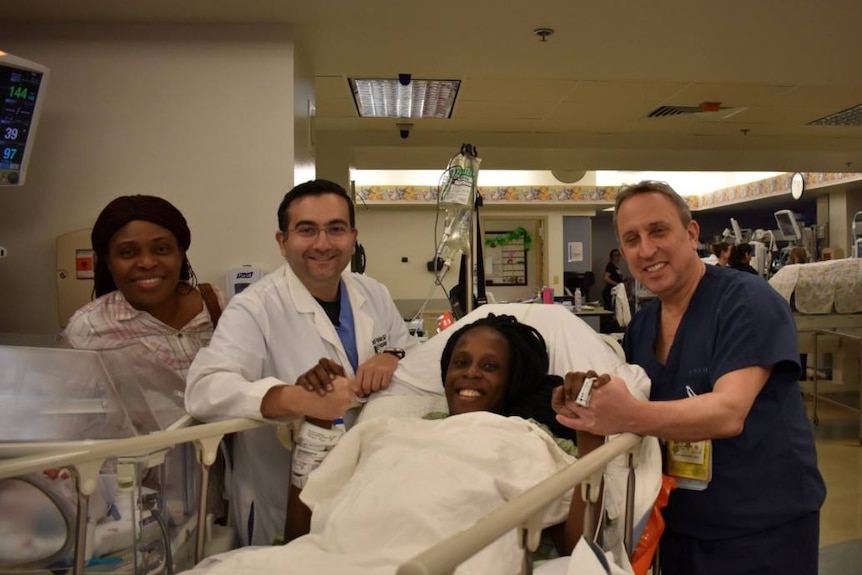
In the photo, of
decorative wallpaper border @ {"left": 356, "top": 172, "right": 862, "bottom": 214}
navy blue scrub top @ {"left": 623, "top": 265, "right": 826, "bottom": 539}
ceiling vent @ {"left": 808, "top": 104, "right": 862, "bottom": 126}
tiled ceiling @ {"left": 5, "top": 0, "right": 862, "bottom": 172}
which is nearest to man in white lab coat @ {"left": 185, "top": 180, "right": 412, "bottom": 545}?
navy blue scrub top @ {"left": 623, "top": 265, "right": 826, "bottom": 539}

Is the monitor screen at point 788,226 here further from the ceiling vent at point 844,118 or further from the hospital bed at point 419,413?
the hospital bed at point 419,413

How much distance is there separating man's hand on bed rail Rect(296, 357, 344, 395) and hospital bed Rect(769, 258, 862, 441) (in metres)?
5.12

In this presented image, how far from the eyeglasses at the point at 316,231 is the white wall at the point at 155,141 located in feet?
3.58

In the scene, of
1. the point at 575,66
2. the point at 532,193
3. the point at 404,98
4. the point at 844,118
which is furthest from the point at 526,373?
the point at 532,193

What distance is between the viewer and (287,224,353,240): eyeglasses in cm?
184

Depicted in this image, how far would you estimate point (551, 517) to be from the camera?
1.39m

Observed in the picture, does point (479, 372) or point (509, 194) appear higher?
point (509, 194)

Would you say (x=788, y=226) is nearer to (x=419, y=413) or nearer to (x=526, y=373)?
(x=526, y=373)

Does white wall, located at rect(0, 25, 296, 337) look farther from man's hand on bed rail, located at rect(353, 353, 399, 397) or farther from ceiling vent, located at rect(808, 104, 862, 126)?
ceiling vent, located at rect(808, 104, 862, 126)

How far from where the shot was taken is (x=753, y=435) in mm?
1542

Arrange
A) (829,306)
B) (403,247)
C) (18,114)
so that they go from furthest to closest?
(403,247)
(829,306)
(18,114)

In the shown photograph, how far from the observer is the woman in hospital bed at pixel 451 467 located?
4.11 feet

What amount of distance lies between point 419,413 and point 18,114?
180 cm

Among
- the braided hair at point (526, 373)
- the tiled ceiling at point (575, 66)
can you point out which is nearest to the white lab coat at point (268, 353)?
the braided hair at point (526, 373)
